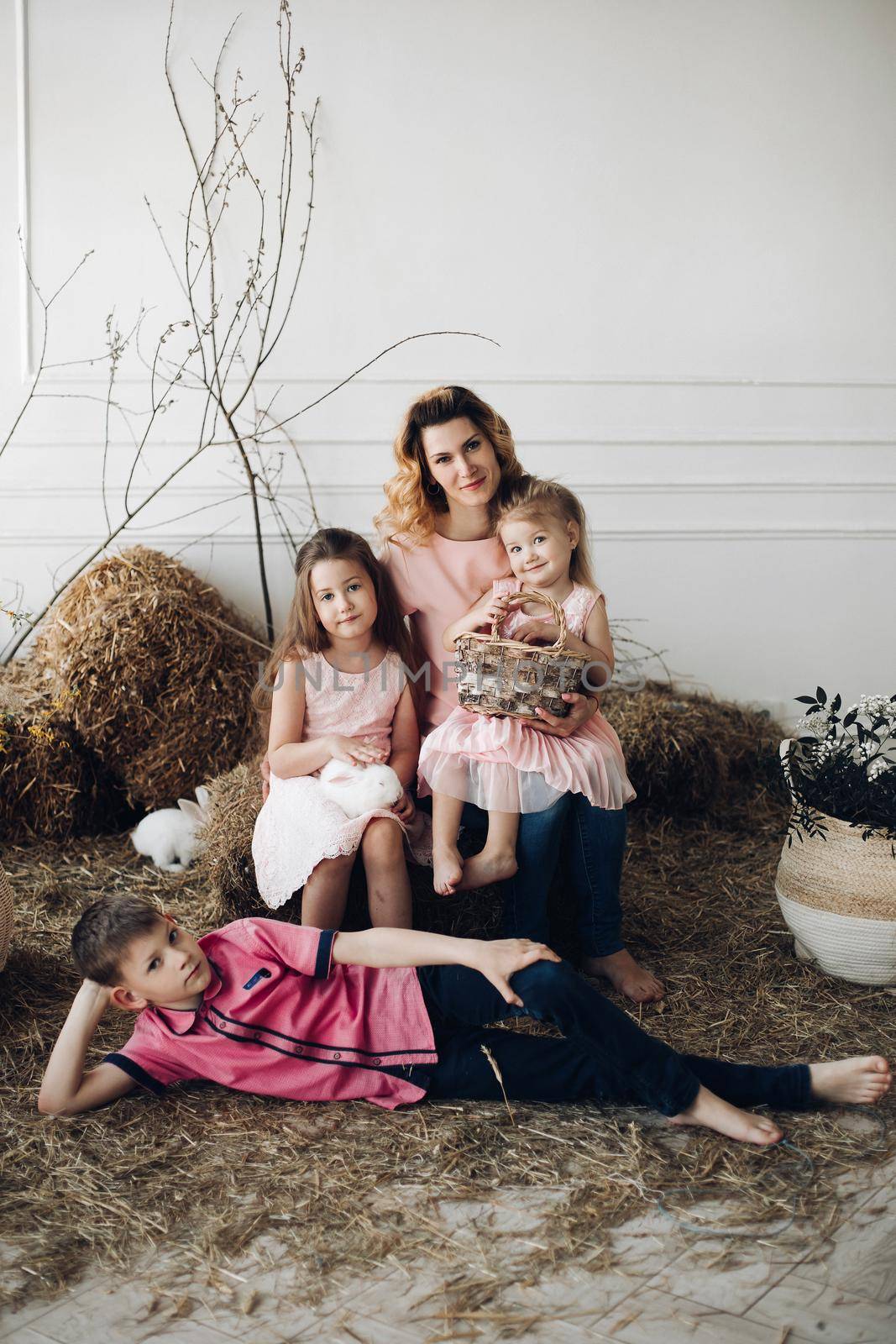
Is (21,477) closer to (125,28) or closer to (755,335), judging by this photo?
(125,28)

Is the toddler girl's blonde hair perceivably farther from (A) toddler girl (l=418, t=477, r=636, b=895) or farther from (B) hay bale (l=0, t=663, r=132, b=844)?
(B) hay bale (l=0, t=663, r=132, b=844)

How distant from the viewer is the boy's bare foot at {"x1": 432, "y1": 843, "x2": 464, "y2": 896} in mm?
2311

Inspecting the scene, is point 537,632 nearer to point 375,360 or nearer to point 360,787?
point 360,787

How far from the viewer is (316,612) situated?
2514mm

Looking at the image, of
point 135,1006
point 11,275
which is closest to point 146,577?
point 11,275

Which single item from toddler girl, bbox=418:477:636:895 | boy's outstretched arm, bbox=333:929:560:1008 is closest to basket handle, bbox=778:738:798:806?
toddler girl, bbox=418:477:636:895

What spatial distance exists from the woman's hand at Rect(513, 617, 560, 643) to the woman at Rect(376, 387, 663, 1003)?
17 cm

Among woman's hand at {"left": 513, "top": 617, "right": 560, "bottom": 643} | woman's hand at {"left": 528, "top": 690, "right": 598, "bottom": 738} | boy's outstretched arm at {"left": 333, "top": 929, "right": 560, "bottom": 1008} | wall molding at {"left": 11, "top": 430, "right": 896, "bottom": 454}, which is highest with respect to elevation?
wall molding at {"left": 11, "top": 430, "right": 896, "bottom": 454}

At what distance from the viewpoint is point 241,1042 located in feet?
6.30

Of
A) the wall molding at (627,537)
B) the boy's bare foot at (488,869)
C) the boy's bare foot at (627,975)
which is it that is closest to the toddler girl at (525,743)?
the boy's bare foot at (488,869)

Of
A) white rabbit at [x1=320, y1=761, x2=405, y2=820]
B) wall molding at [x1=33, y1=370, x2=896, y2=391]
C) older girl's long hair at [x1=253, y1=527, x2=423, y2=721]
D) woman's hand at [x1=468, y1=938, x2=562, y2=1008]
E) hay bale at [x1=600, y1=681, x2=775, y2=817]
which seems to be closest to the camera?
woman's hand at [x1=468, y1=938, x2=562, y2=1008]

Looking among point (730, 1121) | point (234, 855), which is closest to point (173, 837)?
point (234, 855)

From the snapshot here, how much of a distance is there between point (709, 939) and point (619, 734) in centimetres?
89

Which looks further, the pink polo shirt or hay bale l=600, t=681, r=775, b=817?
hay bale l=600, t=681, r=775, b=817
